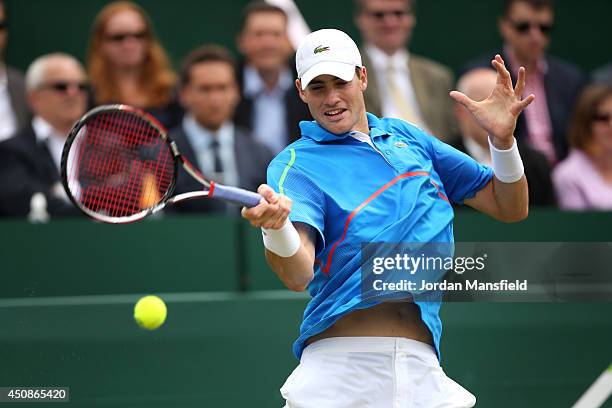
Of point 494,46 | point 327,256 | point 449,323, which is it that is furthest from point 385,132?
point 494,46

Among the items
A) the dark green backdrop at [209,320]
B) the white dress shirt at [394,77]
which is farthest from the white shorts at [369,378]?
the white dress shirt at [394,77]

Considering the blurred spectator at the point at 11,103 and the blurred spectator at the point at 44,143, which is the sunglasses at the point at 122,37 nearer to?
the blurred spectator at the point at 44,143

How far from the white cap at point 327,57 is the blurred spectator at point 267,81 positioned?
9.84 feet

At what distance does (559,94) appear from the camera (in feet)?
25.3

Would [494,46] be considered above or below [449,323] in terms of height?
above

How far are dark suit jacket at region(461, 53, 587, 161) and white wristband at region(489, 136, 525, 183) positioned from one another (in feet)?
10.4

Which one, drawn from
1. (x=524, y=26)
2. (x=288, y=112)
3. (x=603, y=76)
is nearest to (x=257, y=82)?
(x=288, y=112)

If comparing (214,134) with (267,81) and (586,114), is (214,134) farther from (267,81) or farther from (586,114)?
(586,114)

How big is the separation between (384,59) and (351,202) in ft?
11.8

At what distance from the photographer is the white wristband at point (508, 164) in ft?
13.7

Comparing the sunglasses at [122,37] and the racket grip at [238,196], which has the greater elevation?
the sunglasses at [122,37]

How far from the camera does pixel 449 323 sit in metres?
6.11

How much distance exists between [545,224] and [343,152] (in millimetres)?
2619

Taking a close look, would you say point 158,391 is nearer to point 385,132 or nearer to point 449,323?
point 449,323
